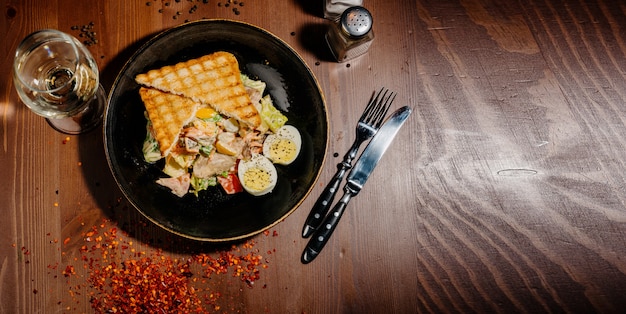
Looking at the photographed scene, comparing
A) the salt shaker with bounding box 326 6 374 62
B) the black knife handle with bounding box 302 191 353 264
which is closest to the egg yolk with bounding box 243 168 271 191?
the black knife handle with bounding box 302 191 353 264

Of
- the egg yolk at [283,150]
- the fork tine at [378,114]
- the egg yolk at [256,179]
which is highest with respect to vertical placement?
the fork tine at [378,114]

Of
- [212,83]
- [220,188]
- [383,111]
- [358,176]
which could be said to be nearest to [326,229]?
[358,176]

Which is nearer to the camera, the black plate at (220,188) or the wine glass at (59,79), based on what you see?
the wine glass at (59,79)

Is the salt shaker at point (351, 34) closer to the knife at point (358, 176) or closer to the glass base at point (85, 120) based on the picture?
the knife at point (358, 176)

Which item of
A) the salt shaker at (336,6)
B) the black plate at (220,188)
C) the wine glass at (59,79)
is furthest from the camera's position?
the salt shaker at (336,6)

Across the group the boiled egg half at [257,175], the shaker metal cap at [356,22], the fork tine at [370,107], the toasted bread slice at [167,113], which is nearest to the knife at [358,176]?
the fork tine at [370,107]

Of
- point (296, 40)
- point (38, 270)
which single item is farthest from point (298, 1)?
point (38, 270)
